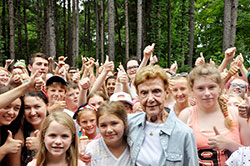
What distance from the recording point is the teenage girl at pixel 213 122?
2.79m

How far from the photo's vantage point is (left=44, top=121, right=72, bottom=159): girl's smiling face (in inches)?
113

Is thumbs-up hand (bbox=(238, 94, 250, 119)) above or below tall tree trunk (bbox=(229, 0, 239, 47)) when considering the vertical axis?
below

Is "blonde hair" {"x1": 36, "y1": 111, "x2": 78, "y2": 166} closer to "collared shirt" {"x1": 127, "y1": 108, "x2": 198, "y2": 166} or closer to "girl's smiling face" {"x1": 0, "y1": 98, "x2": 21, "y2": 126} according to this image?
"girl's smiling face" {"x1": 0, "y1": 98, "x2": 21, "y2": 126}

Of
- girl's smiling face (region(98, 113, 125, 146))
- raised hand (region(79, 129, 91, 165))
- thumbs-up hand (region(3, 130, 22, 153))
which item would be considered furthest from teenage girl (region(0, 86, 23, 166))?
girl's smiling face (region(98, 113, 125, 146))

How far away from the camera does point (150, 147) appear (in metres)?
2.68

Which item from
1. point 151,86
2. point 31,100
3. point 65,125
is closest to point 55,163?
point 65,125

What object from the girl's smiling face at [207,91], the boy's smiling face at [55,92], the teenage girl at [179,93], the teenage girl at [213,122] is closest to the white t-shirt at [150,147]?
the teenage girl at [213,122]

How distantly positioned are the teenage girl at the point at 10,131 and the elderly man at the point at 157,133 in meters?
1.40

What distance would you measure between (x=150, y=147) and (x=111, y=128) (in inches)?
18.3

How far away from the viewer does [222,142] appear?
2711 mm

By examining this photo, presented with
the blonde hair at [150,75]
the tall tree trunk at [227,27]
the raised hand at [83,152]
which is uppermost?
the tall tree trunk at [227,27]

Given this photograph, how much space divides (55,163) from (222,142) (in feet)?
6.04

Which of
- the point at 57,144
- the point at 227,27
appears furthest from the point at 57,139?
the point at 227,27

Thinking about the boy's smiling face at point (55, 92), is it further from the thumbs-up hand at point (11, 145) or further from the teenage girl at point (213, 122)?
the teenage girl at point (213, 122)
